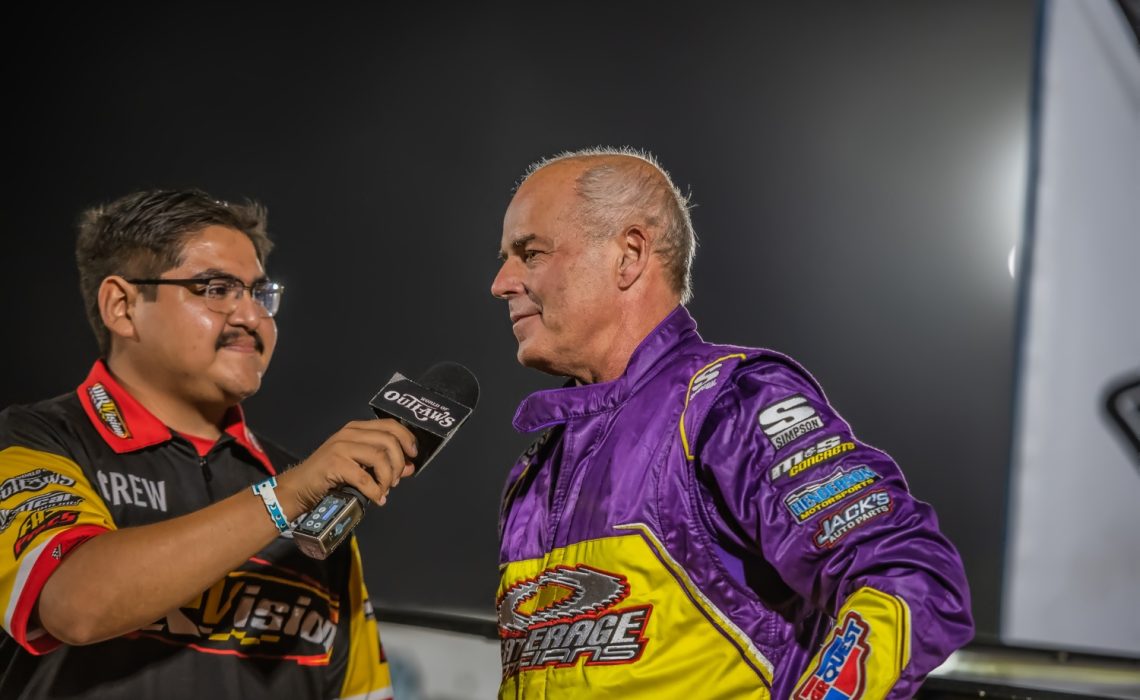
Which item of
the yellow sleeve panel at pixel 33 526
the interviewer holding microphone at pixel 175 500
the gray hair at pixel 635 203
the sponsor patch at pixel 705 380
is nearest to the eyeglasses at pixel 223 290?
the interviewer holding microphone at pixel 175 500

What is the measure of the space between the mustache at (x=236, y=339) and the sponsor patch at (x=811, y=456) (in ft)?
3.05

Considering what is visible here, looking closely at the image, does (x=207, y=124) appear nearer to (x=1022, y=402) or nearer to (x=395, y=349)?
(x=395, y=349)

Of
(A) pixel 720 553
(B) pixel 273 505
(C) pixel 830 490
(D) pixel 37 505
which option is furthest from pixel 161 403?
(C) pixel 830 490

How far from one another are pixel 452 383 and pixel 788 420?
→ 487mm

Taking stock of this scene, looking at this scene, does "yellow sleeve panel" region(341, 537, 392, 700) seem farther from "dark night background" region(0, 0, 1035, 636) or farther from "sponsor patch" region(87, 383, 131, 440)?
"dark night background" region(0, 0, 1035, 636)

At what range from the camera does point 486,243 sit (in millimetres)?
2395

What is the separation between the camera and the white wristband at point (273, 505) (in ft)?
3.53

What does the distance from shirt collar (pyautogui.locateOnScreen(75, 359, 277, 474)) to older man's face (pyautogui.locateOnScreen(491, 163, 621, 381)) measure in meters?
0.59

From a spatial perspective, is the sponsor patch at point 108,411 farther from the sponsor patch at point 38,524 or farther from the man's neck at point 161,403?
the sponsor patch at point 38,524

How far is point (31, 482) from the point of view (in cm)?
117

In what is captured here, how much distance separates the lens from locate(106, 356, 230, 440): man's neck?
1.44 metres

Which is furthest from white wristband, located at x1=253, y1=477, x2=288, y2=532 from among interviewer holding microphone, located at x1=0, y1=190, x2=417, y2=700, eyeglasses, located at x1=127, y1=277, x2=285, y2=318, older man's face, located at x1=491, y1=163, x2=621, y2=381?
eyeglasses, located at x1=127, y1=277, x2=285, y2=318

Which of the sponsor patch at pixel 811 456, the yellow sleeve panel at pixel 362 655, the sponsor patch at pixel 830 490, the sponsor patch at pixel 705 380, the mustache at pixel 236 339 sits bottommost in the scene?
the yellow sleeve panel at pixel 362 655

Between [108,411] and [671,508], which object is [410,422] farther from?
[108,411]
